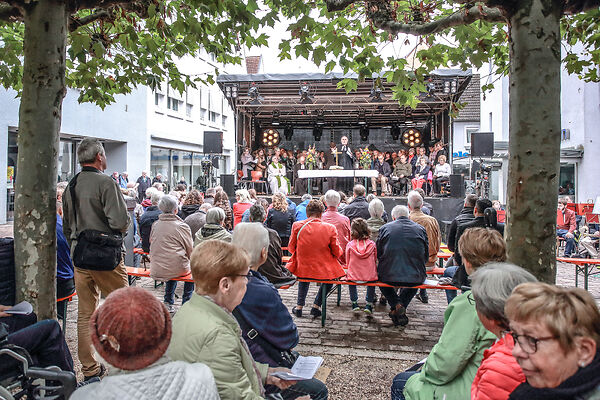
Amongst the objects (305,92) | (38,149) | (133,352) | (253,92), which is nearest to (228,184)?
(253,92)

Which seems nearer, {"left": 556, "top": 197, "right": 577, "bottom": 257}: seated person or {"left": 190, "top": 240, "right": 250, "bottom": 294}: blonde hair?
{"left": 190, "top": 240, "right": 250, "bottom": 294}: blonde hair

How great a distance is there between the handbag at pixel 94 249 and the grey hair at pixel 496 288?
2892 mm

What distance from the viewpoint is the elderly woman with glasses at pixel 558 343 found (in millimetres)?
1333

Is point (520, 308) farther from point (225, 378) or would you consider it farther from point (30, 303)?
point (30, 303)

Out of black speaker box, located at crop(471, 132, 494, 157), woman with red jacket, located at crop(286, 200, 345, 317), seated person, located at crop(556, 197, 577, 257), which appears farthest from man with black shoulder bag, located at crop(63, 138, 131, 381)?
black speaker box, located at crop(471, 132, 494, 157)

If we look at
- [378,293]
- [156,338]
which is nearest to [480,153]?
[378,293]

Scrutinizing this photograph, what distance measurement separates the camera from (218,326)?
1.82m

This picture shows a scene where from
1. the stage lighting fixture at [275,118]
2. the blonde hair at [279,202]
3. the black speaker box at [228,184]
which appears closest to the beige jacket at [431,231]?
the blonde hair at [279,202]

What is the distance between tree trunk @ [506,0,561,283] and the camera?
254 centimetres

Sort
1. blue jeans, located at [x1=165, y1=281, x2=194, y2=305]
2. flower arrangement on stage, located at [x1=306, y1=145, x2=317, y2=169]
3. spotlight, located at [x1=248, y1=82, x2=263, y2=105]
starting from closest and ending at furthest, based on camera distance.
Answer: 1. blue jeans, located at [x1=165, y1=281, x2=194, y2=305]
2. spotlight, located at [x1=248, y1=82, x2=263, y2=105]
3. flower arrangement on stage, located at [x1=306, y1=145, x2=317, y2=169]

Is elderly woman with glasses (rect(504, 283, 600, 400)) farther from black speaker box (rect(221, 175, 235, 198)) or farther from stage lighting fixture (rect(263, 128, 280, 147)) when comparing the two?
stage lighting fixture (rect(263, 128, 280, 147))

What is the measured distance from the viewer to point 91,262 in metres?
3.68

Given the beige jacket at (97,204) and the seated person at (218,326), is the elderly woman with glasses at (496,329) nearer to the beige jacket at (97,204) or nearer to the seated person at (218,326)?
the seated person at (218,326)

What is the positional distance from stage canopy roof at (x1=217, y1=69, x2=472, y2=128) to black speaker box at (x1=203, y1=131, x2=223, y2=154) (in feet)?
3.92
